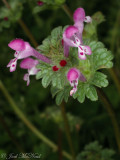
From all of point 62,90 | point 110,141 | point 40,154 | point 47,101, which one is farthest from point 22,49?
point 47,101

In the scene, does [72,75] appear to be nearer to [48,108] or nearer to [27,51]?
[27,51]

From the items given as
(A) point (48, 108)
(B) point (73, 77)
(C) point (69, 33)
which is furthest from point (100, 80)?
(A) point (48, 108)

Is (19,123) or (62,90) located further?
(19,123)

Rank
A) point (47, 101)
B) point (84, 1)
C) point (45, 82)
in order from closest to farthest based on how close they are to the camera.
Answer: point (45, 82) → point (47, 101) → point (84, 1)

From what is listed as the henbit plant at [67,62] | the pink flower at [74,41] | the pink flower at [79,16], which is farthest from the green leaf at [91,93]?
the pink flower at [79,16]

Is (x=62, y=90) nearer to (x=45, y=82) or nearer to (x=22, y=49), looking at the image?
(x=45, y=82)

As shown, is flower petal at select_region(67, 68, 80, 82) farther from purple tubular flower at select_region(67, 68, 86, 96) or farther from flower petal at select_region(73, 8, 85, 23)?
flower petal at select_region(73, 8, 85, 23)

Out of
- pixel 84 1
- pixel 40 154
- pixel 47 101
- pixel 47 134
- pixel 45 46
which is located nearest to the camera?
pixel 45 46
